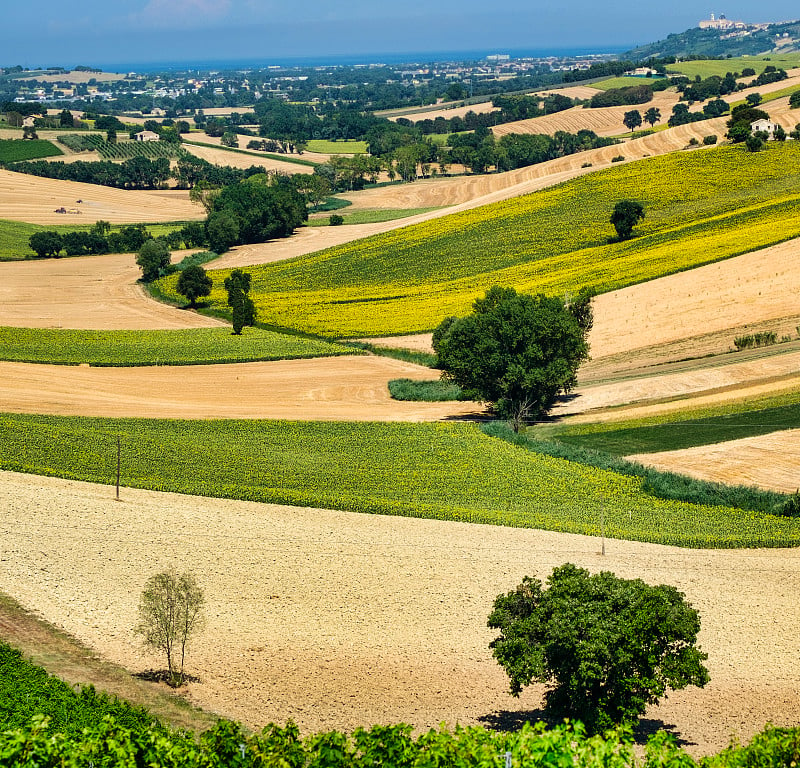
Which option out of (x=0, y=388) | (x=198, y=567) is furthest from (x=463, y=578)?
(x=0, y=388)

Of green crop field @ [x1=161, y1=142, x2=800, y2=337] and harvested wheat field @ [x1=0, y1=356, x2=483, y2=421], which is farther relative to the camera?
green crop field @ [x1=161, y1=142, x2=800, y2=337]

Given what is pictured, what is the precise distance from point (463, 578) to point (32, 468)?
23.2 metres

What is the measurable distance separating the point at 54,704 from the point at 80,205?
6569 inches

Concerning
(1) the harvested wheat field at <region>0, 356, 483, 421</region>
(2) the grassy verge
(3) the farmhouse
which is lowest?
(1) the harvested wheat field at <region>0, 356, 483, 421</region>

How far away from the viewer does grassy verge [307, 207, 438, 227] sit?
166 m

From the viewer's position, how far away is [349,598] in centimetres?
3831

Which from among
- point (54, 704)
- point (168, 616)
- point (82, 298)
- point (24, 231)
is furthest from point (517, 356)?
point (24, 231)

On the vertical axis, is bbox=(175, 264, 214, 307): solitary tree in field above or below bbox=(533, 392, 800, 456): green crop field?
above

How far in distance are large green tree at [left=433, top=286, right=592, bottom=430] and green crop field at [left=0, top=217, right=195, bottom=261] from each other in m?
89.2

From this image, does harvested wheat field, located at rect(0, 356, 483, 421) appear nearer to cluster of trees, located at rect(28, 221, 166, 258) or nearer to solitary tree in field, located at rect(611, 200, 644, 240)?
solitary tree in field, located at rect(611, 200, 644, 240)

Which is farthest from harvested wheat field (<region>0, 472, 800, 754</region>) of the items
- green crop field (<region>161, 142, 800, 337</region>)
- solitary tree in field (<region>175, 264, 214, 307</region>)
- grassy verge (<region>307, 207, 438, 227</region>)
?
grassy verge (<region>307, 207, 438, 227</region>)

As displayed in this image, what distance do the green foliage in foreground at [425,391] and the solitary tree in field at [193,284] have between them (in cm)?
3882

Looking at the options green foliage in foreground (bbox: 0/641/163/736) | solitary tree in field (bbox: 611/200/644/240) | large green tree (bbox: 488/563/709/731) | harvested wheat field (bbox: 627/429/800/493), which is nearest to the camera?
green foliage in foreground (bbox: 0/641/163/736)

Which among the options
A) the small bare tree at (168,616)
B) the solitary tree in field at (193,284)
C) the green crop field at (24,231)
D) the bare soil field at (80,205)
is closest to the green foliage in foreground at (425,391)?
the solitary tree in field at (193,284)
